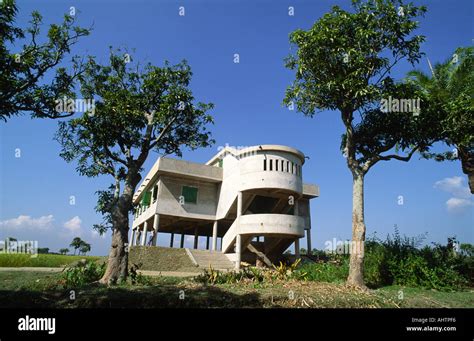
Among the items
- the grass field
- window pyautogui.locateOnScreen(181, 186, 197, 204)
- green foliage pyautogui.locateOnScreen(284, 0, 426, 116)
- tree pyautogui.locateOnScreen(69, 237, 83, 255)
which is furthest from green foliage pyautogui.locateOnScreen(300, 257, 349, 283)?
tree pyautogui.locateOnScreen(69, 237, 83, 255)

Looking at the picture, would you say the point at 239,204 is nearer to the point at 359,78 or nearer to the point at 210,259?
the point at 210,259

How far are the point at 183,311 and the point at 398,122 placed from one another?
40.5 ft

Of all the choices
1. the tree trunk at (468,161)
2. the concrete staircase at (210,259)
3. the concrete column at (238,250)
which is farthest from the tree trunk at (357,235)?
the concrete staircase at (210,259)

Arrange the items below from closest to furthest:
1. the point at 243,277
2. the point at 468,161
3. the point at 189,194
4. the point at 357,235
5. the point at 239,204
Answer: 1. the point at 357,235
2. the point at 243,277
3. the point at 468,161
4. the point at 239,204
5. the point at 189,194

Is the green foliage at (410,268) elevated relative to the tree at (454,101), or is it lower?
lower

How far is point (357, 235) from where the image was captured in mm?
12445

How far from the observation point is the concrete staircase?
22.8m

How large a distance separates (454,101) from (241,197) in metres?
15.0

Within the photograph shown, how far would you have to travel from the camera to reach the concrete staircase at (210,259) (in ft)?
74.9

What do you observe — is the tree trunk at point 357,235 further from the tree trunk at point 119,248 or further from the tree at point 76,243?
the tree at point 76,243

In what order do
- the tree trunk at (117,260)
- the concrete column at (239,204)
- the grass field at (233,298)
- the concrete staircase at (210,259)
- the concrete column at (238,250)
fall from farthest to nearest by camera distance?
1. the concrete column at (239,204)
2. the concrete column at (238,250)
3. the concrete staircase at (210,259)
4. the tree trunk at (117,260)
5. the grass field at (233,298)

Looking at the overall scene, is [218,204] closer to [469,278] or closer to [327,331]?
[469,278]

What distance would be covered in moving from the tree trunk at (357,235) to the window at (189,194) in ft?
57.4

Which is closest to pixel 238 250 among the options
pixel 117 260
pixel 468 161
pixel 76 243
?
pixel 117 260
